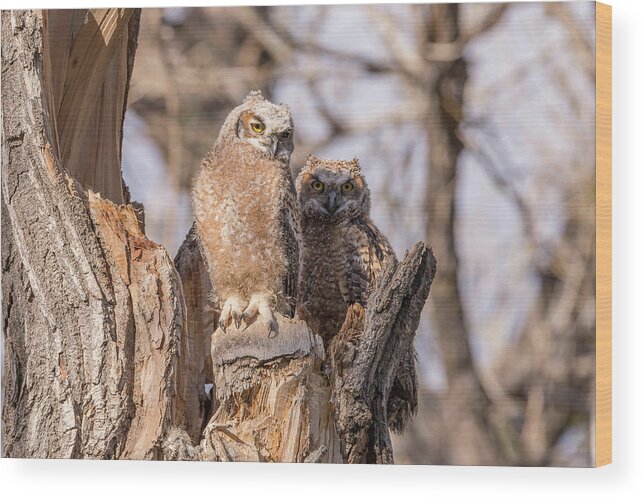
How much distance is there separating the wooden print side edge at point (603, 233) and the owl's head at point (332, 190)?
583 millimetres

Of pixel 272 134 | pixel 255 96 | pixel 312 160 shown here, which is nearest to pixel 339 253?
pixel 312 160

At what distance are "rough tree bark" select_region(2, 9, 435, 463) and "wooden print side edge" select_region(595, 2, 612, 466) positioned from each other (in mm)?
548

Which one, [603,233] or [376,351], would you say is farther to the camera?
[376,351]

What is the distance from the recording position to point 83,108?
323 cm

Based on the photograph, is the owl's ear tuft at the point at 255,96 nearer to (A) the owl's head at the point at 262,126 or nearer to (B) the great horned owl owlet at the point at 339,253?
(A) the owl's head at the point at 262,126

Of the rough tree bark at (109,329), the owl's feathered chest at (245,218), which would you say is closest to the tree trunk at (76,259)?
the rough tree bark at (109,329)

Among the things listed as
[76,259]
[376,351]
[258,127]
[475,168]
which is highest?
[258,127]

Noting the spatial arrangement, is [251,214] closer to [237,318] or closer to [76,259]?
[237,318]

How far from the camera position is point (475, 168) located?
10.00 feet

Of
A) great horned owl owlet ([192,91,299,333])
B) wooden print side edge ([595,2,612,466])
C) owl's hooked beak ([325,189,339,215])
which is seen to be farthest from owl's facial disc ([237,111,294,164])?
wooden print side edge ([595,2,612,466])

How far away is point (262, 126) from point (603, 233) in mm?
908

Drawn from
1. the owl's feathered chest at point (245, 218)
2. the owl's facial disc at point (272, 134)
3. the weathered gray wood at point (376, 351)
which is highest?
the owl's facial disc at point (272, 134)

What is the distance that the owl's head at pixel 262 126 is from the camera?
10.2ft

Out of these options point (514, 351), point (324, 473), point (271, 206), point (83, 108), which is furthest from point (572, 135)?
point (83, 108)
